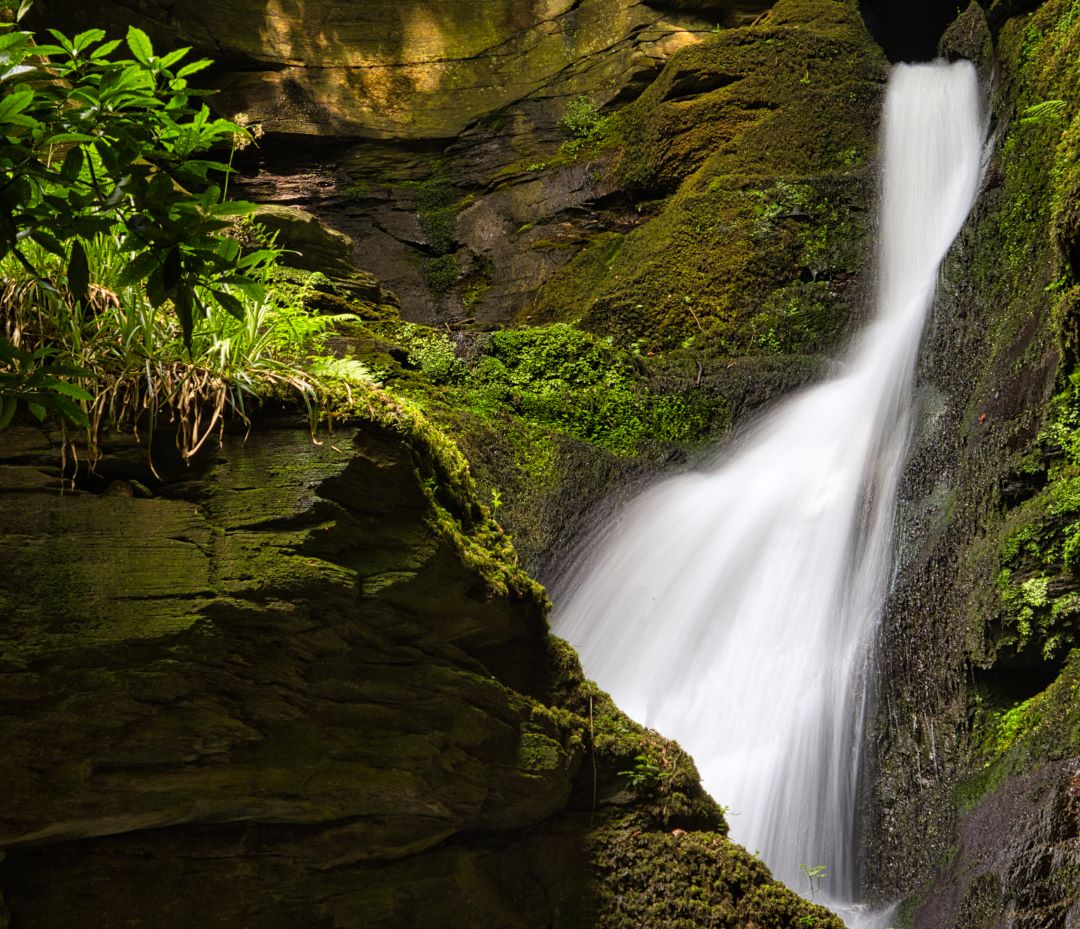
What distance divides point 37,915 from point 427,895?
1.26 m

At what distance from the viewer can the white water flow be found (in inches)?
235

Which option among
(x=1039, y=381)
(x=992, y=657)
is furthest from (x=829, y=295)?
(x=992, y=657)

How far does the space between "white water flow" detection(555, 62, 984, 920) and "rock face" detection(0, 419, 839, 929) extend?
6.17 feet

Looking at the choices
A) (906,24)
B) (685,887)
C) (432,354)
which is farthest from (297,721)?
(906,24)

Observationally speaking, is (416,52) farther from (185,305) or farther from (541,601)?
(185,305)

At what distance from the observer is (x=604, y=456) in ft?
29.3

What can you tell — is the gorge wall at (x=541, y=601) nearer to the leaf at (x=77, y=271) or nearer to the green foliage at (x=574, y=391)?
the green foliage at (x=574, y=391)

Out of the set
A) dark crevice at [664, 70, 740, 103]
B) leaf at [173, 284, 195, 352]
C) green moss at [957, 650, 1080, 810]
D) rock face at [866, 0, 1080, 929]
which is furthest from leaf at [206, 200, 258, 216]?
dark crevice at [664, 70, 740, 103]

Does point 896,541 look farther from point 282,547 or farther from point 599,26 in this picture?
point 599,26

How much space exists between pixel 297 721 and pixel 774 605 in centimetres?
464

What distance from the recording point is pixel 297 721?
3270 millimetres

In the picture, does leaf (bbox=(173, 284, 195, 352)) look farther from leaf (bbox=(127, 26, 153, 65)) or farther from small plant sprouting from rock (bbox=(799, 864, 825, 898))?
small plant sprouting from rock (bbox=(799, 864, 825, 898))

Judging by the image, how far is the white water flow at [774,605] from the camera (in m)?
5.96

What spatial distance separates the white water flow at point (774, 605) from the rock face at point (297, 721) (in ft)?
6.17
